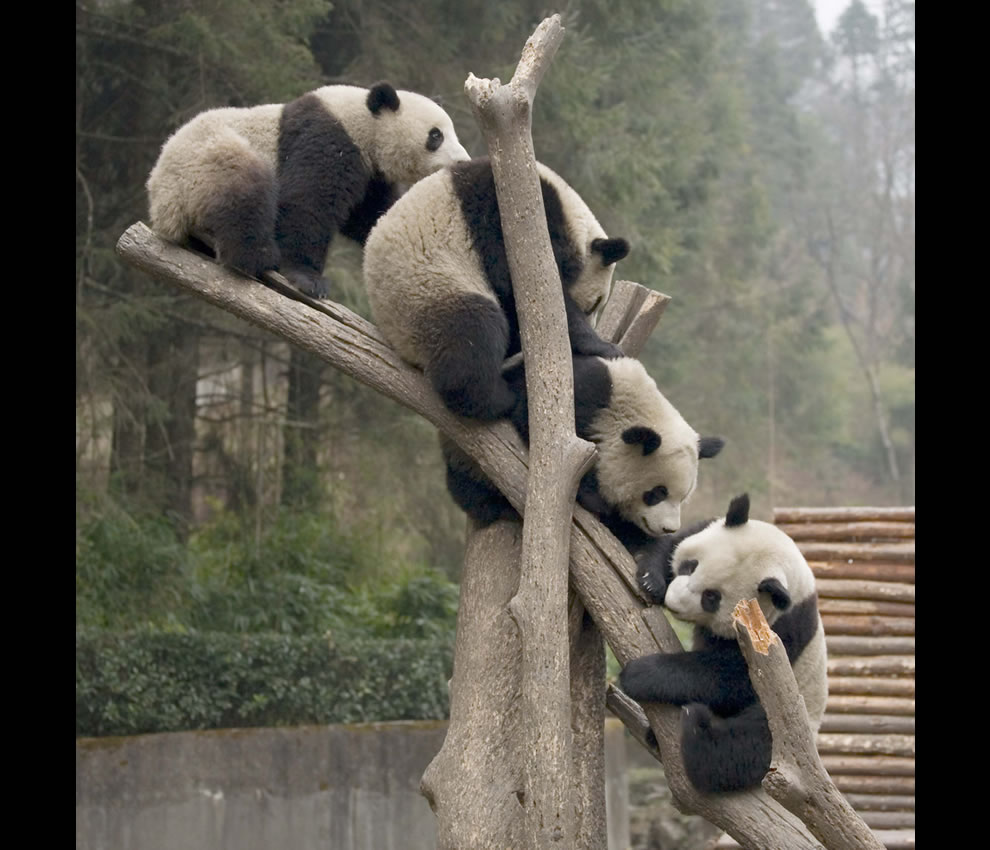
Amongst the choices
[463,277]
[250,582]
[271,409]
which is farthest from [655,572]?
[271,409]

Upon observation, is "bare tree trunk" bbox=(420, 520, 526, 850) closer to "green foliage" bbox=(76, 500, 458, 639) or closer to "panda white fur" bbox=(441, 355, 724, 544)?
"panda white fur" bbox=(441, 355, 724, 544)

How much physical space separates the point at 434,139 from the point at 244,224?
915 mm

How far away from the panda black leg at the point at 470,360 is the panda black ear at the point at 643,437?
44 cm

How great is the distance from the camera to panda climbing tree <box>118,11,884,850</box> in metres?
→ 3.46

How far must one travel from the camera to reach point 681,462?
404cm

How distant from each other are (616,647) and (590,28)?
7.04m

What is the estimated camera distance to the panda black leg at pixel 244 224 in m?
3.95

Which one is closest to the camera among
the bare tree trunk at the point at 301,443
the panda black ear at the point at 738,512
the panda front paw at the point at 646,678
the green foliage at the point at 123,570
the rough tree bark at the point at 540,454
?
the rough tree bark at the point at 540,454

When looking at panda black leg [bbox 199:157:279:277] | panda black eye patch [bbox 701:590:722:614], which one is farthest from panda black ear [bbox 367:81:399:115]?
panda black eye patch [bbox 701:590:722:614]

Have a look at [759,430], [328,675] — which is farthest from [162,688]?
[759,430]

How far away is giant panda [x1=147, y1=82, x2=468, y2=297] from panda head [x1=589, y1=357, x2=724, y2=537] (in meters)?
1.13

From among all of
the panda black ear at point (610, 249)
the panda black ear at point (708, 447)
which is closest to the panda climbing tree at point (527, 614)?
the panda black ear at point (610, 249)

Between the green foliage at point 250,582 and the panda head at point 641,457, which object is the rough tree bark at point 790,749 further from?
the green foliage at point 250,582
